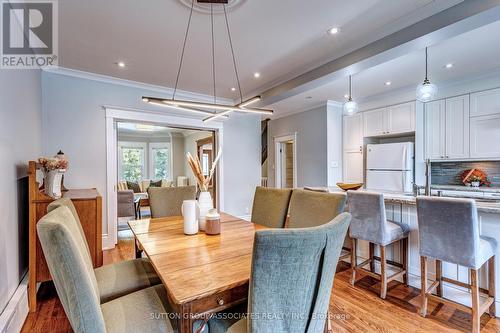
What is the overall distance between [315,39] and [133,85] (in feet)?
9.41

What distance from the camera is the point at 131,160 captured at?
28.3 feet

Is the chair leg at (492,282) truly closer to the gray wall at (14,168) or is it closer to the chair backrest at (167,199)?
the chair backrest at (167,199)

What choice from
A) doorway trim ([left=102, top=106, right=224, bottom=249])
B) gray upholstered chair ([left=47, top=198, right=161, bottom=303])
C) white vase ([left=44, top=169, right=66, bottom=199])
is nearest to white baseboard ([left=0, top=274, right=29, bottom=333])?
gray upholstered chair ([left=47, top=198, right=161, bottom=303])

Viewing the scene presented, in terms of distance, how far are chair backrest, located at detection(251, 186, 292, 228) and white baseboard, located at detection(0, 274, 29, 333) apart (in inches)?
75.5

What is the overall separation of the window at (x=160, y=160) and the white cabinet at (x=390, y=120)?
22.0ft

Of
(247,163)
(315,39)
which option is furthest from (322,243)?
(247,163)

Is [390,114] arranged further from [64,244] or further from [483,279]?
[64,244]

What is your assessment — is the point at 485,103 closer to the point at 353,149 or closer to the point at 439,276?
the point at 353,149

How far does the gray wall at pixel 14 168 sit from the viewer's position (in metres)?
1.77

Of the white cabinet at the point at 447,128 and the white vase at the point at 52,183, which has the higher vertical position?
the white cabinet at the point at 447,128

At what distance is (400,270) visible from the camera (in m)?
2.60

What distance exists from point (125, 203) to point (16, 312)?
139 inches

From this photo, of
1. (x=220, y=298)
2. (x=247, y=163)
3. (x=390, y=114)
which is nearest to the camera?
(x=220, y=298)

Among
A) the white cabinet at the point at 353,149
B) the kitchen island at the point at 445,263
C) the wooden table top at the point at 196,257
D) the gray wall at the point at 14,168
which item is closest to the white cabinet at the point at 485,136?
the white cabinet at the point at 353,149
